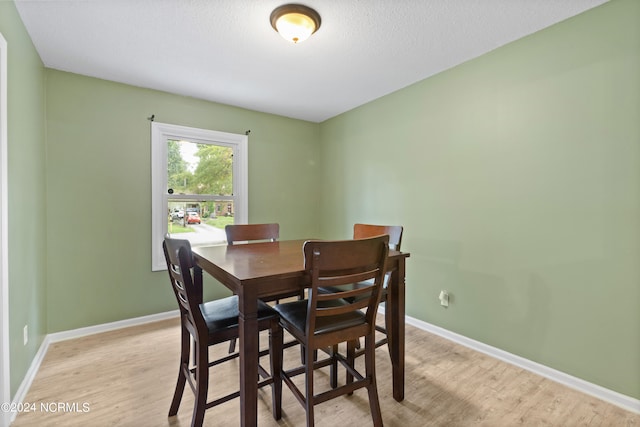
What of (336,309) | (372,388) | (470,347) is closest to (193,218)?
(336,309)

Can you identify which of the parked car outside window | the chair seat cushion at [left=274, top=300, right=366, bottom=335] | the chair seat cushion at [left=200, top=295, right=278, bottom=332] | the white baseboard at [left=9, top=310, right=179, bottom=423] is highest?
the parked car outside window

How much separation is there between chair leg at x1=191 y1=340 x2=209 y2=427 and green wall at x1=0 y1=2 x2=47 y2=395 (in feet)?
3.81

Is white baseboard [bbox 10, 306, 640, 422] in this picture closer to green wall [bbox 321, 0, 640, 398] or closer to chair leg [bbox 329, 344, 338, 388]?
green wall [bbox 321, 0, 640, 398]

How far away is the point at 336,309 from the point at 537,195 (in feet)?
5.66

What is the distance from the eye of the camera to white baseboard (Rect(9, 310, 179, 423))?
1778 mm

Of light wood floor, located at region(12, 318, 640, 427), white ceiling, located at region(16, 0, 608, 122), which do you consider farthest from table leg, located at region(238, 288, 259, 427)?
white ceiling, located at region(16, 0, 608, 122)

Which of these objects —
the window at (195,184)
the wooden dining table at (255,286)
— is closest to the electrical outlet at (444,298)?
the wooden dining table at (255,286)

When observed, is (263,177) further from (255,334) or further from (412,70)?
(255,334)

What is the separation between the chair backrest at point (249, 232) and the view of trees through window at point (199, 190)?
0.99 metres

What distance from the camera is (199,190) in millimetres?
3279

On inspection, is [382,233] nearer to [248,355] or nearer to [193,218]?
[248,355]

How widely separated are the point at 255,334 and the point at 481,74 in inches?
100

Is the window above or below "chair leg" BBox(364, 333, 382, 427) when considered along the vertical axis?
above

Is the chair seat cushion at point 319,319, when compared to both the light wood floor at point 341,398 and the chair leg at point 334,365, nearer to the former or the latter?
the chair leg at point 334,365
